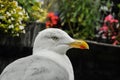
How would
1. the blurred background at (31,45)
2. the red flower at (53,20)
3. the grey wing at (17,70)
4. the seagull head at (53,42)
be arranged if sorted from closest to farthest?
the grey wing at (17,70)
the seagull head at (53,42)
the blurred background at (31,45)
the red flower at (53,20)

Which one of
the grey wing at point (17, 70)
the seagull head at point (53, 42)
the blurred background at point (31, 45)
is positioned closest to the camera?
the grey wing at point (17, 70)

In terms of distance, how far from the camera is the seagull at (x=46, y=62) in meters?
3.27

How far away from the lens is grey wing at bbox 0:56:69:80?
3.23 m

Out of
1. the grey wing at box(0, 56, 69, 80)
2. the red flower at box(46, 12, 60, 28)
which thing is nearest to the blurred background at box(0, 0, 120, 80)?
the red flower at box(46, 12, 60, 28)

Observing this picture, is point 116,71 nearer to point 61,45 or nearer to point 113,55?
point 113,55

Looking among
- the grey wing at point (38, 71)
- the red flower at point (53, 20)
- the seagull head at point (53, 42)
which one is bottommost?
the red flower at point (53, 20)

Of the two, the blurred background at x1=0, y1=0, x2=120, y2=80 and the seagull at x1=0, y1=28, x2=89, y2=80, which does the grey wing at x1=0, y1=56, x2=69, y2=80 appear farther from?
the blurred background at x1=0, y1=0, x2=120, y2=80

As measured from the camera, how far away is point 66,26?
7582mm

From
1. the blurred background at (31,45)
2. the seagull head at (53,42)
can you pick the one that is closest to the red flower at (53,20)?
the blurred background at (31,45)

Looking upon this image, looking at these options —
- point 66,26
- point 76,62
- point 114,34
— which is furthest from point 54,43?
point 66,26

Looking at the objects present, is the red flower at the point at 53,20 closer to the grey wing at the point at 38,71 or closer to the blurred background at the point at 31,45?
the blurred background at the point at 31,45

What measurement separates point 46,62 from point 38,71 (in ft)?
0.54

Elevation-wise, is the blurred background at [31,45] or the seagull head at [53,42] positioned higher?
the seagull head at [53,42]

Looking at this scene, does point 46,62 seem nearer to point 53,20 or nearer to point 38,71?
point 38,71
